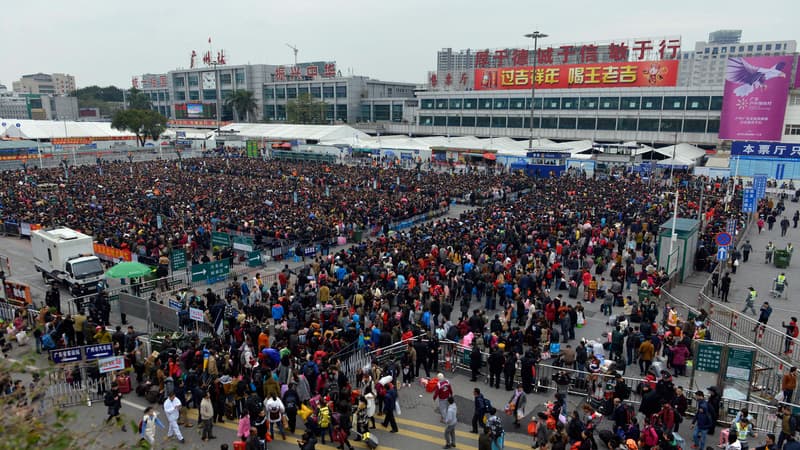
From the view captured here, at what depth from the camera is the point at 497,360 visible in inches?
511

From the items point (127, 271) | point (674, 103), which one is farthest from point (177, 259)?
point (674, 103)

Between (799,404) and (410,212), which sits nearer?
(799,404)

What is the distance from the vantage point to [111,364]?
12656 mm

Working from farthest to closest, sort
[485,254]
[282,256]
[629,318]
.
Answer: [282,256] < [485,254] < [629,318]

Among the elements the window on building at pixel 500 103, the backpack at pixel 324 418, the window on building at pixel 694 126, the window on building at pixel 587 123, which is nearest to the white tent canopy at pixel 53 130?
the window on building at pixel 500 103

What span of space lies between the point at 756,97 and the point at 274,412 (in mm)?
57137

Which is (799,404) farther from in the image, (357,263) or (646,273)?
(357,263)

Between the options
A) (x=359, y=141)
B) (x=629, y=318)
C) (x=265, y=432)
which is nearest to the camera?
(x=265, y=432)

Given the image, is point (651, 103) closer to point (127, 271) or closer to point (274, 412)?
point (127, 271)

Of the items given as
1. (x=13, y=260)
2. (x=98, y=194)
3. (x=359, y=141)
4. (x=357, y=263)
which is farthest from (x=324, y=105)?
(x=357, y=263)

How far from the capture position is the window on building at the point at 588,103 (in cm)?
6669

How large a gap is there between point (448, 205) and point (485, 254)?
1439cm

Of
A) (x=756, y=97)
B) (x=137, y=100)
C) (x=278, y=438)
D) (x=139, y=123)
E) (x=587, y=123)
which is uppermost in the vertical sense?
(x=137, y=100)

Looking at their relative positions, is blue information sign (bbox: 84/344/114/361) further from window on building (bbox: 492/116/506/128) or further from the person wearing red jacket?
window on building (bbox: 492/116/506/128)
